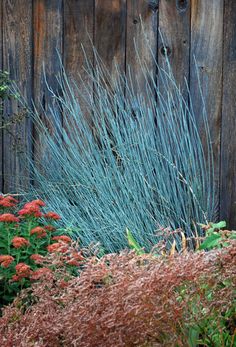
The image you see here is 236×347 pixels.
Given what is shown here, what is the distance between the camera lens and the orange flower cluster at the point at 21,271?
3.69m

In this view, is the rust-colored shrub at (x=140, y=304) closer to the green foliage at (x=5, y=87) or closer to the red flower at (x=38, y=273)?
the red flower at (x=38, y=273)

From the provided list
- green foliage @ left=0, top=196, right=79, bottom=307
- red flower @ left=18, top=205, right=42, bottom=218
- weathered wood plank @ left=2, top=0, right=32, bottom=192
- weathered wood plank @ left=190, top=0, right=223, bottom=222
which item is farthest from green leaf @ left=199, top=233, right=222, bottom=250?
weathered wood plank @ left=2, top=0, right=32, bottom=192

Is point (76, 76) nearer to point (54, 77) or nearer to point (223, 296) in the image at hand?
point (54, 77)

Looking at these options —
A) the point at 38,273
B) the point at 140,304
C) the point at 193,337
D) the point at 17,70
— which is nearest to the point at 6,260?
the point at 38,273

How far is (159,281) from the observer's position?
8.39 ft

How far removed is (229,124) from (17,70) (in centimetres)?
134

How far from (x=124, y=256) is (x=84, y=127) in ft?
8.17

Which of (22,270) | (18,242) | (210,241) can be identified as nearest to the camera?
(210,241)

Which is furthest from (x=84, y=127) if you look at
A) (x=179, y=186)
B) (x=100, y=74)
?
(x=179, y=186)

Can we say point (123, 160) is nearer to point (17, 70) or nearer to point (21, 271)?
point (17, 70)

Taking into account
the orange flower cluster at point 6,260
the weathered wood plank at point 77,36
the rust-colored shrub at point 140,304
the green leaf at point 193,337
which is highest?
the weathered wood plank at point 77,36

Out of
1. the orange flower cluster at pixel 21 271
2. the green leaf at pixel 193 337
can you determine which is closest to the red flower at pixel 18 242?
the orange flower cluster at pixel 21 271

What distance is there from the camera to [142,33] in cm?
530

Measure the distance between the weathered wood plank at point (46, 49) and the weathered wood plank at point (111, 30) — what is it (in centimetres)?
24
